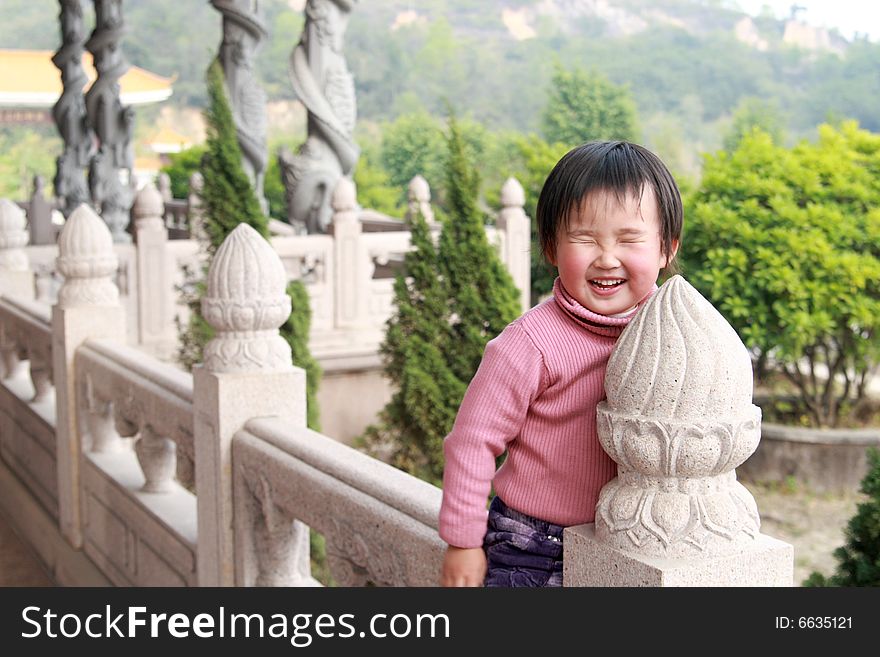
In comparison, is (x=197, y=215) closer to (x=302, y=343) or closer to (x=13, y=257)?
(x=13, y=257)

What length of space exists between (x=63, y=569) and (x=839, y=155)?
496 centimetres

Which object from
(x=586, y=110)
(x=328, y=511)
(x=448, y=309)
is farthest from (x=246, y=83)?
(x=586, y=110)

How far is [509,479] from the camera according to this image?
5.41 ft

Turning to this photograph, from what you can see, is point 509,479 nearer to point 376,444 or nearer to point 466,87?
point 376,444

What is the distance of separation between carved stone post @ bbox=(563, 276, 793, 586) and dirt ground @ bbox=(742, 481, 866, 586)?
3.97m

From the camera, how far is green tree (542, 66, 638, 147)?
24.5 meters

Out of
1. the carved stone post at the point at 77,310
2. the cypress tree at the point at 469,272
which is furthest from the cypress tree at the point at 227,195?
the carved stone post at the point at 77,310

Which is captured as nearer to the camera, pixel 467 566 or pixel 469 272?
pixel 467 566

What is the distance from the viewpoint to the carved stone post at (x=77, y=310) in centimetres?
430

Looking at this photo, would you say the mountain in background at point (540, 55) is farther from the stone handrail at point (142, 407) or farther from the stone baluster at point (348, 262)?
the stone handrail at point (142, 407)

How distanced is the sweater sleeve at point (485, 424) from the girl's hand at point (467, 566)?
24 mm

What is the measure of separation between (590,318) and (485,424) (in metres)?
0.21

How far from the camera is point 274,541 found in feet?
9.30
